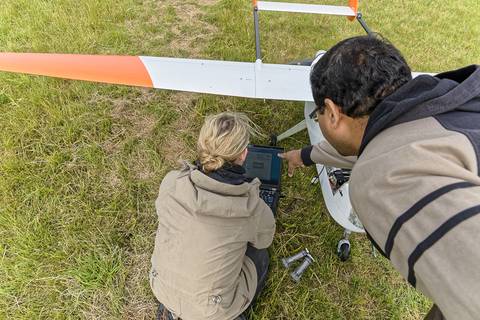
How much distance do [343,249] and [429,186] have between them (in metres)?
2.12

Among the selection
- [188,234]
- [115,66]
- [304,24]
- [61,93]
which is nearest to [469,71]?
[188,234]

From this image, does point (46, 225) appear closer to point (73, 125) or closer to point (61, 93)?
point (73, 125)

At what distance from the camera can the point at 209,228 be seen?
1.96 meters

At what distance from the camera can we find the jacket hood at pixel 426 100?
1.23 m

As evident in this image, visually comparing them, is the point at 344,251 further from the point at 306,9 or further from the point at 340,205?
the point at 306,9

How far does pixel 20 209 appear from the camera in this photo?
3.09 meters

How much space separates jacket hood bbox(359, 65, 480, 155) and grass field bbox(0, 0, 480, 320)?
192 centimetres

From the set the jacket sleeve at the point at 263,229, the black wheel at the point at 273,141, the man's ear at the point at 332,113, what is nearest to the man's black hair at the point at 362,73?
the man's ear at the point at 332,113

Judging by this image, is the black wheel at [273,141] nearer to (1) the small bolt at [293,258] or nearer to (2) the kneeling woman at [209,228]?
(1) the small bolt at [293,258]

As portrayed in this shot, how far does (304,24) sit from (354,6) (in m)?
1.43

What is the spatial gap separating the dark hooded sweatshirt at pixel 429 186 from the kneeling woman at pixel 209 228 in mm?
894

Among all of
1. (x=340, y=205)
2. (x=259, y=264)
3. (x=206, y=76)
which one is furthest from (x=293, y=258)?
(x=206, y=76)

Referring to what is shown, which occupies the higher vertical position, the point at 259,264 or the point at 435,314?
the point at 435,314

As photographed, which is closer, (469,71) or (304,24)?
(469,71)
